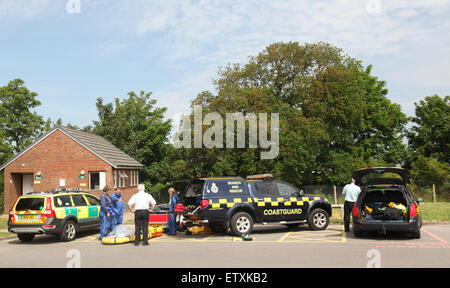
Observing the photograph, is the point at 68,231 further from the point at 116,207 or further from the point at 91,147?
the point at 91,147

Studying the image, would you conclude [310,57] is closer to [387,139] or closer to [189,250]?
[387,139]

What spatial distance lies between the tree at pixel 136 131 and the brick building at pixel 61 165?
17.7 m

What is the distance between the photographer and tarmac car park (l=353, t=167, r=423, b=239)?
12.3 m

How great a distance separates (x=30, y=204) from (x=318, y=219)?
960 centimetres

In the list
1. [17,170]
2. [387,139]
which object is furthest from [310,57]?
[17,170]

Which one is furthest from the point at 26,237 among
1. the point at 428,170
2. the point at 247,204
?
the point at 428,170

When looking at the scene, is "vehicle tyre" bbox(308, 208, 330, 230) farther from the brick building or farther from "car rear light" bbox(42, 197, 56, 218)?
the brick building

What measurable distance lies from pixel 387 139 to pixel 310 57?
589 inches

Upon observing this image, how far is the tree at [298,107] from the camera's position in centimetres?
3291

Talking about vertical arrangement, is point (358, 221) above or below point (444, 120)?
below

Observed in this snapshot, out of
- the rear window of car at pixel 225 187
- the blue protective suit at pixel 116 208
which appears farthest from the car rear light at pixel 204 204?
the blue protective suit at pixel 116 208

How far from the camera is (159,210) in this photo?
16.7 meters

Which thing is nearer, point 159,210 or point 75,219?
point 75,219

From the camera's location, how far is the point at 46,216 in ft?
44.3
